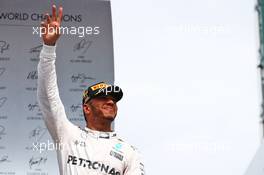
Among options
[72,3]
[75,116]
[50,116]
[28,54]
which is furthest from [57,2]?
[50,116]

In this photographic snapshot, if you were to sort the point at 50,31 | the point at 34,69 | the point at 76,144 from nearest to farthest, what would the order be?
the point at 50,31 < the point at 76,144 < the point at 34,69

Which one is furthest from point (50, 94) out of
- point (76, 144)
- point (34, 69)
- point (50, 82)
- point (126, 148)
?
point (34, 69)

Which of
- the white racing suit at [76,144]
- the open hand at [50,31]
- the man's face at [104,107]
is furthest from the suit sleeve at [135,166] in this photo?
the open hand at [50,31]

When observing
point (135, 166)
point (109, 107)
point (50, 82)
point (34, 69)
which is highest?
point (34, 69)

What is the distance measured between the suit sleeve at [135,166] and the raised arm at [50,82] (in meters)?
0.36

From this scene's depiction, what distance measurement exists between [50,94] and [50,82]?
6 cm

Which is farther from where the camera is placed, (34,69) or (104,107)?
(34,69)

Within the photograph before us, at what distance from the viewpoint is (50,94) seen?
118 inches

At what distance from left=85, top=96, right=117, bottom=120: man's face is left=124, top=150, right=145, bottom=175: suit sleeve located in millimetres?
231

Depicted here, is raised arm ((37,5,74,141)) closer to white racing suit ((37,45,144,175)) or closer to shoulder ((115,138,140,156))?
white racing suit ((37,45,144,175))

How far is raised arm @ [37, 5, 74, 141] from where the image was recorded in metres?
2.94

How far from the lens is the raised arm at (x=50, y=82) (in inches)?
116

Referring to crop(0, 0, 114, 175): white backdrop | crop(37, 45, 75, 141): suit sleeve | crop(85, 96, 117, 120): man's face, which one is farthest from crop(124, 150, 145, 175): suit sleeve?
crop(0, 0, 114, 175): white backdrop

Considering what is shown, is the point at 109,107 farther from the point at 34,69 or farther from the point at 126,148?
the point at 34,69
